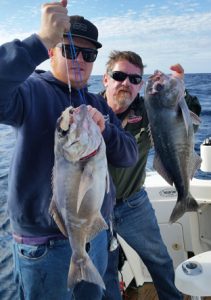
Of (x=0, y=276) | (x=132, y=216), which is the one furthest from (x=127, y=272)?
(x=0, y=276)

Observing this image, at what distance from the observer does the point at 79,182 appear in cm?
214

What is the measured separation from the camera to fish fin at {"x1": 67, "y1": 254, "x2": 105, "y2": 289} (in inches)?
88.0

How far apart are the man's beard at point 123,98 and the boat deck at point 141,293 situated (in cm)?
235

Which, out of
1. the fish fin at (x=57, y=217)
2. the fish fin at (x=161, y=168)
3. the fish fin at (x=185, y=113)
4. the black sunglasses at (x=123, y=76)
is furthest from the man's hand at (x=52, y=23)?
the black sunglasses at (x=123, y=76)

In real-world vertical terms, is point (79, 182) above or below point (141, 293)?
above

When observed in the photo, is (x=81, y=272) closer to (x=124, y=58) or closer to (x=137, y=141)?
(x=137, y=141)

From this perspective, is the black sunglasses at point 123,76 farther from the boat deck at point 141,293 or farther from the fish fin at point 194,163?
the boat deck at point 141,293

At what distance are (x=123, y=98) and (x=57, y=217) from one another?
5.56ft

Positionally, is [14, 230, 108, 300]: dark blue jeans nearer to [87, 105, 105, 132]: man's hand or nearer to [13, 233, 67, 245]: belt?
[13, 233, 67, 245]: belt

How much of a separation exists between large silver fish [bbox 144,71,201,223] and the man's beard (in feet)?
2.13

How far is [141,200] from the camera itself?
387cm

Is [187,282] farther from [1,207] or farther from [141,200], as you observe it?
[1,207]

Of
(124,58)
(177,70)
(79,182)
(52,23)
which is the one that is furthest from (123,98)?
(52,23)

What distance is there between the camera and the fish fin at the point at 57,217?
7.12 feet
